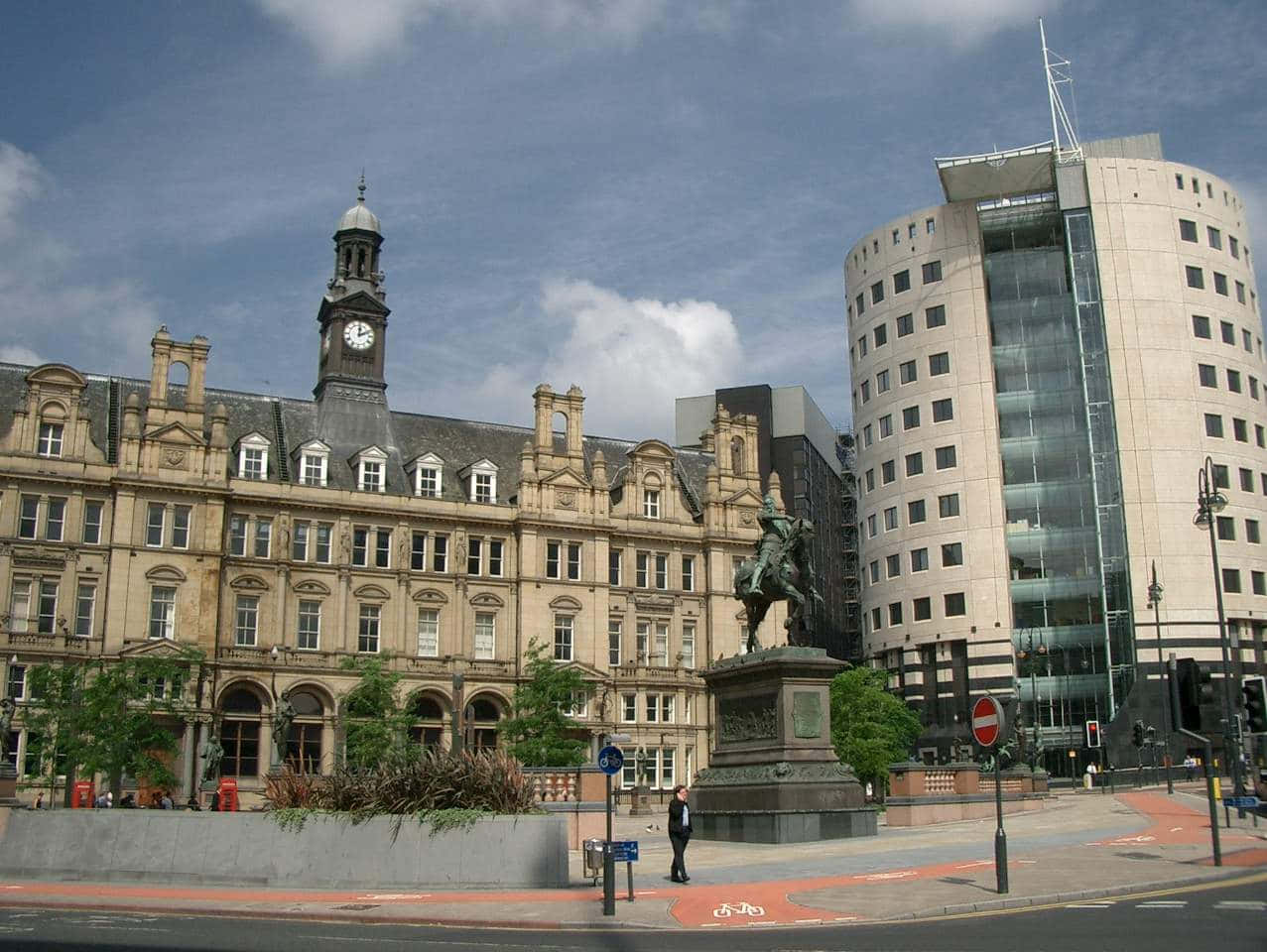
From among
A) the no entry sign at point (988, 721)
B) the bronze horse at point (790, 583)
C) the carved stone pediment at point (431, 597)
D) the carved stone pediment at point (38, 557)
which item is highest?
the carved stone pediment at point (38, 557)

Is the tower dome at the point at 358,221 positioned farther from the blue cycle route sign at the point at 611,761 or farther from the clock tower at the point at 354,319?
the blue cycle route sign at the point at 611,761

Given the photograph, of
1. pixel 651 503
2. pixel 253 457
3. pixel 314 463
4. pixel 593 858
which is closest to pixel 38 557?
pixel 253 457

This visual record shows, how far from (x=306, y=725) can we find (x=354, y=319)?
26.8m

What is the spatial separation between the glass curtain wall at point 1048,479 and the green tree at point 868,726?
9734 millimetres

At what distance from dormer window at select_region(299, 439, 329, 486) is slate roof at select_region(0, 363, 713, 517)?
0.54 meters

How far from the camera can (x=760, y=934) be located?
683 inches

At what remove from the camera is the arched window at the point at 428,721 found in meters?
70.5

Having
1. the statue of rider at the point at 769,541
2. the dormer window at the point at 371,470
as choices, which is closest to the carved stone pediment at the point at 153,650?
the dormer window at the point at 371,470

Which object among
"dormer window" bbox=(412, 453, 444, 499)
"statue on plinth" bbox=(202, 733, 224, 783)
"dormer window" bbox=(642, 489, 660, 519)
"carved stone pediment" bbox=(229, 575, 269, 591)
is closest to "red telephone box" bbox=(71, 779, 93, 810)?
"statue on plinth" bbox=(202, 733, 224, 783)

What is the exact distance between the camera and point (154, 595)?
6569 cm

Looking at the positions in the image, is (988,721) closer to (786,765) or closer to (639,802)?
(786,765)

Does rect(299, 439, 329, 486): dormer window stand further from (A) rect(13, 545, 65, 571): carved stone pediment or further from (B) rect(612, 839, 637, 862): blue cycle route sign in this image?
(B) rect(612, 839, 637, 862): blue cycle route sign

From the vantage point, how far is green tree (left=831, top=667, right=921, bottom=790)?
243 ft

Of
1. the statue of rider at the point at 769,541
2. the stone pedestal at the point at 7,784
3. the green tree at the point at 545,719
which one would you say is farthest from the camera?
the green tree at the point at 545,719
